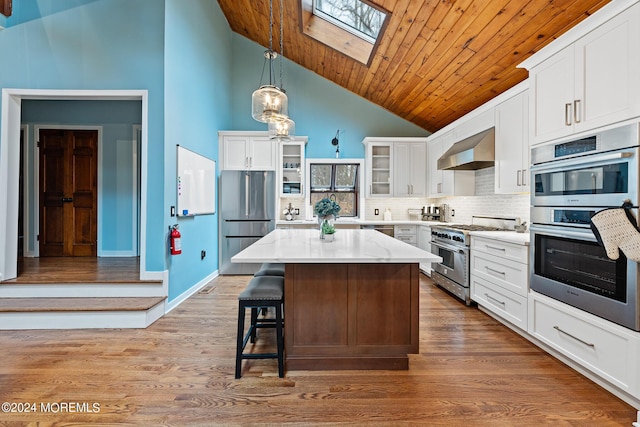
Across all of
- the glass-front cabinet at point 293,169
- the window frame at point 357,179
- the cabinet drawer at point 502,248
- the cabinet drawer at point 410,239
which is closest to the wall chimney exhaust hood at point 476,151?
the cabinet drawer at point 502,248

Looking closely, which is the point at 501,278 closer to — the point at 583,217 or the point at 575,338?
the point at 575,338

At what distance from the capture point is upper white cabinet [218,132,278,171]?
5176 mm

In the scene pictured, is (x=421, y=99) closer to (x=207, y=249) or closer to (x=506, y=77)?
(x=506, y=77)

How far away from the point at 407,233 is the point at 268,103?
335cm

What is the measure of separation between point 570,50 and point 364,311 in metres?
2.31

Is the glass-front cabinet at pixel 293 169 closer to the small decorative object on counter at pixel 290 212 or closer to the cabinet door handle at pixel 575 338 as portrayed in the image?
the small decorative object on counter at pixel 290 212

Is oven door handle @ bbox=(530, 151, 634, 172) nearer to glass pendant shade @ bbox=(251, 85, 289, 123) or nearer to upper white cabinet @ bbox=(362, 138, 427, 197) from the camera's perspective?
glass pendant shade @ bbox=(251, 85, 289, 123)

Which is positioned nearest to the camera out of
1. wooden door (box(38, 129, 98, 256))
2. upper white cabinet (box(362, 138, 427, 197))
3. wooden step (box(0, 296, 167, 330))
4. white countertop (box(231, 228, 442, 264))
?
white countertop (box(231, 228, 442, 264))

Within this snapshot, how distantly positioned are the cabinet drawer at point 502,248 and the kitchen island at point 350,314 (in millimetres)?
1186

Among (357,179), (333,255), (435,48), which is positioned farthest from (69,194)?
(435,48)

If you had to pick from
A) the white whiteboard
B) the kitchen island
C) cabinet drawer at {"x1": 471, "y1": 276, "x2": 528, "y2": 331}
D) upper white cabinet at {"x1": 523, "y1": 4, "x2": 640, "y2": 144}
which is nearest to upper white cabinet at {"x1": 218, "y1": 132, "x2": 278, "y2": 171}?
the white whiteboard

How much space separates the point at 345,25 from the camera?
414 centimetres

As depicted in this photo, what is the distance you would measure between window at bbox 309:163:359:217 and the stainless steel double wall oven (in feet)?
11.4

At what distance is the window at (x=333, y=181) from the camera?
572cm
